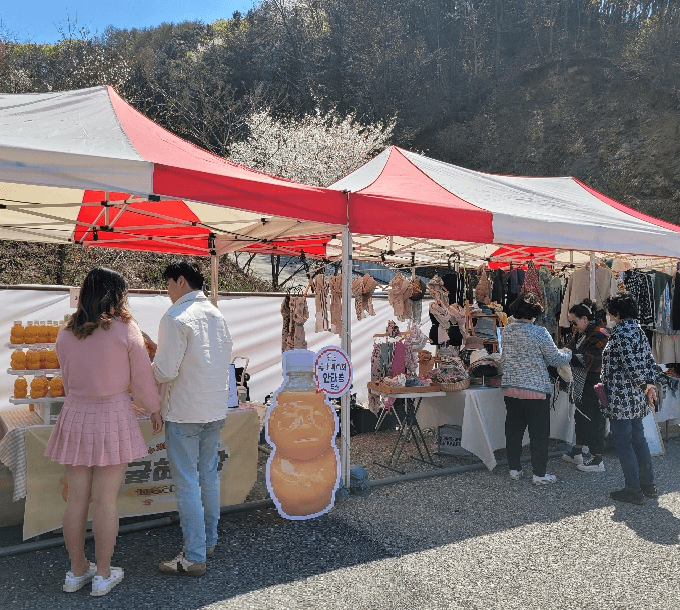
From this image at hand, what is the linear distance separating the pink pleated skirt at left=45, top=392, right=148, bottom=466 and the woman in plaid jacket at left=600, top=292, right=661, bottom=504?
A: 3.49 metres

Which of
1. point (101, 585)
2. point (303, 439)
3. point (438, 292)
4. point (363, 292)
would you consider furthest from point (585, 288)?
point (101, 585)

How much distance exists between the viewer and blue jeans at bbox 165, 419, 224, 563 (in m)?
3.26

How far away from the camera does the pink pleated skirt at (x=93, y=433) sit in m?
2.95

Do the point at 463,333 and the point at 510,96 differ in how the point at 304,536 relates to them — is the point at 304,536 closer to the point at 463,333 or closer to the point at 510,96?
the point at 463,333

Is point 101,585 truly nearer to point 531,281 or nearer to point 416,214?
point 416,214

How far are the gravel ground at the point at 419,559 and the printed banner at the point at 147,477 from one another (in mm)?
166

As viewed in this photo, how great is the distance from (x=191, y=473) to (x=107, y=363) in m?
0.75

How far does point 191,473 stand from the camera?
10.7 feet

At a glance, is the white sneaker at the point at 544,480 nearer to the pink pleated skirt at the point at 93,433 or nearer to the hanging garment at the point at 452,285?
the hanging garment at the point at 452,285

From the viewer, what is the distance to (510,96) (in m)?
33.6

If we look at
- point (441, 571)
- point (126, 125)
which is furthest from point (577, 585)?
point (126, 125)

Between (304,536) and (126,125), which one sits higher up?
(126,125)

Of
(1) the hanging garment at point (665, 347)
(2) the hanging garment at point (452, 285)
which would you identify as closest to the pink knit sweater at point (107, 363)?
(2) the hanging garment at point (452, 285)

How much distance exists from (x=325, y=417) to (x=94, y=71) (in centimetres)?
1979
